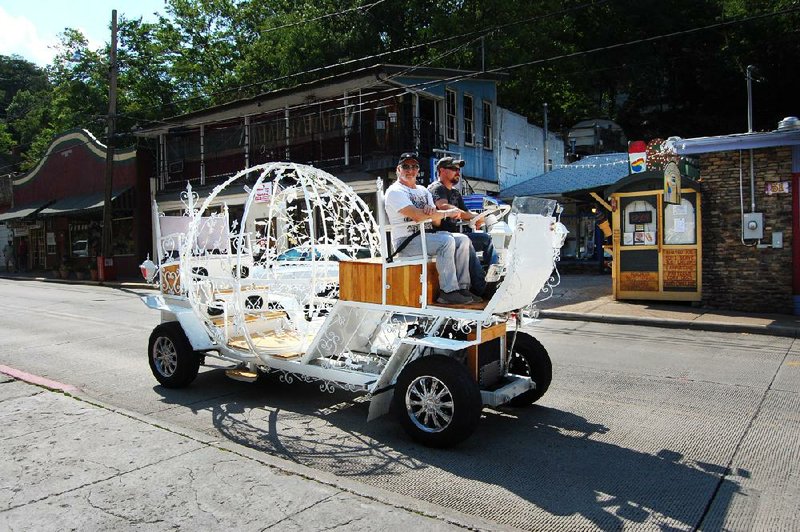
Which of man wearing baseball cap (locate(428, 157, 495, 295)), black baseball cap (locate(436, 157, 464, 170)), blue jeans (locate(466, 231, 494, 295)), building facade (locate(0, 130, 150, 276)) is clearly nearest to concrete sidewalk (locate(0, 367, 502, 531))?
blue jeans (locate(466, 231, 494, 295))

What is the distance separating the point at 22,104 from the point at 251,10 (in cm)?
3062

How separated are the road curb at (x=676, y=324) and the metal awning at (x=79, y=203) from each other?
73.1 feet

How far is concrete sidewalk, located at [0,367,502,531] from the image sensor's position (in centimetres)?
366

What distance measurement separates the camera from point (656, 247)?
44.3 ft

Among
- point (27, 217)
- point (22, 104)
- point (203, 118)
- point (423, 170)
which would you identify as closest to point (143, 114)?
point (27, 217)

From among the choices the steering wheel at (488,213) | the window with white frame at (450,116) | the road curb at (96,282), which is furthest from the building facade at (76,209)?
the steering wheel at (488,213)

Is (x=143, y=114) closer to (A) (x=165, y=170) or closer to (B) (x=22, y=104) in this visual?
(A) (x=165, y=170)

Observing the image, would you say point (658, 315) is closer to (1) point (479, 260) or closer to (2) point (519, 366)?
(2) point (519, 366)

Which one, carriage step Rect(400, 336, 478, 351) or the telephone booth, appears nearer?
carriage step Rect(400, 336, 478, 351)

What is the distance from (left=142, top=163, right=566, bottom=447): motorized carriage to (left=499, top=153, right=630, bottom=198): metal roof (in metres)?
15.7

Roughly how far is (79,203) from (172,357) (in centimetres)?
2601

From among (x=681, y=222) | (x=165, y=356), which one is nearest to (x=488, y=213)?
(x=165, y=356)

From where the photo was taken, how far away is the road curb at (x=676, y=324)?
10.6 m

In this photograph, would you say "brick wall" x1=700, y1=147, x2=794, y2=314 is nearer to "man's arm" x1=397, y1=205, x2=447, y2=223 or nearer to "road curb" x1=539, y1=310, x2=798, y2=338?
"road curb" x1=539, y1=310, x2=798, y2=338
